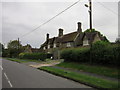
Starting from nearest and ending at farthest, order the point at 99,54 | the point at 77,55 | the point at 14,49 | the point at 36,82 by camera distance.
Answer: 1. the point at 36,82
2. the point at 99,54
3. the point at 77,55
4. the point at 14,49

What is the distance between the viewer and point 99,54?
68.5 feet

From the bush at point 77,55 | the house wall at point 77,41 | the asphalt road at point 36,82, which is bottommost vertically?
the asphalt road at point 36,82

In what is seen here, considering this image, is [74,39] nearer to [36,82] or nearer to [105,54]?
[105,54]

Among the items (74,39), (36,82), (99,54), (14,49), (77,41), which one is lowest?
(36,82)

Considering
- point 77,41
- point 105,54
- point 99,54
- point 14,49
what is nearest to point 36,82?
point 105,54

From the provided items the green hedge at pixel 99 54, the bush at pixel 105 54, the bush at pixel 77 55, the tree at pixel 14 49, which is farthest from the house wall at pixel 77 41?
the tree at pixel 14 49

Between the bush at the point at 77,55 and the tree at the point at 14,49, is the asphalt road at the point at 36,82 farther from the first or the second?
the tree at the point at 14,49

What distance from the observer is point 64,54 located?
100ft

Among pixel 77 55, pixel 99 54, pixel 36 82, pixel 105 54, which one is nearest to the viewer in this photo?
pixel 36 82

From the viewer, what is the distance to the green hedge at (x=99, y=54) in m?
18.1

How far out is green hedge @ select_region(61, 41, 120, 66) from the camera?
1812 centimetres

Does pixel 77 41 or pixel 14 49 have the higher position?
pixel 77 41

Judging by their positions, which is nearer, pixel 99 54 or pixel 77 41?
pixel 99 54

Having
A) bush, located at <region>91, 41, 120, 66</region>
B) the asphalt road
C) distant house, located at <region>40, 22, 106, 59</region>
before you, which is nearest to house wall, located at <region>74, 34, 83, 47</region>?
distant house, located at <region>40, 22, 106, 59</region>
